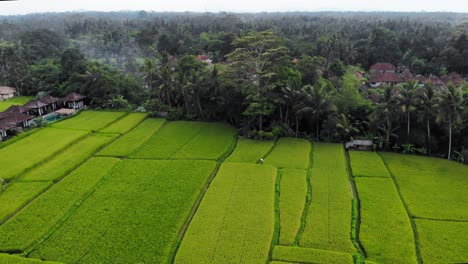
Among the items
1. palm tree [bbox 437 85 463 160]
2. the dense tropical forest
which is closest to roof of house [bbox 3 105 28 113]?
the dense tropical forest

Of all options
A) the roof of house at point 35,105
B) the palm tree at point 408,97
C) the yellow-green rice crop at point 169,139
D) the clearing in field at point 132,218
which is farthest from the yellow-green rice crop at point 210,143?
the roof of house at point 35,105

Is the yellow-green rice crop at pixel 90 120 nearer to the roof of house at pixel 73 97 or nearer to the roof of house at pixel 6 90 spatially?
the roof of house at pixel 73 97

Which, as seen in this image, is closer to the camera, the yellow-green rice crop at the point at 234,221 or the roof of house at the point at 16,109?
the yellow-green rice crop at the point at 234,221

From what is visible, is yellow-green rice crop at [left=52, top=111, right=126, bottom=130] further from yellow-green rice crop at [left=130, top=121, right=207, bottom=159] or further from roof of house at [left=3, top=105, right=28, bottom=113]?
yellow-green rice crop at [left=130, top=121, right=207, bottom=159]

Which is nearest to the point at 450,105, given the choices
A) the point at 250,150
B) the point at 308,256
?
the point at 250,150

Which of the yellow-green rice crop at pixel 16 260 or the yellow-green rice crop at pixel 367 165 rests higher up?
the yellow-green rice crop at pixel 16 260

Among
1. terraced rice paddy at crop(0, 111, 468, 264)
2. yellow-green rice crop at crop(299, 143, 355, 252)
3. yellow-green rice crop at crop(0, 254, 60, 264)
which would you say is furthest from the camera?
yellow-green rice crop at crop(299, 143, 355, 252)

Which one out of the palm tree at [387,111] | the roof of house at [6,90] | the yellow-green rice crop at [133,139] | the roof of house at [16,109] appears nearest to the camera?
the yellow-green rice crop at [133,139]
